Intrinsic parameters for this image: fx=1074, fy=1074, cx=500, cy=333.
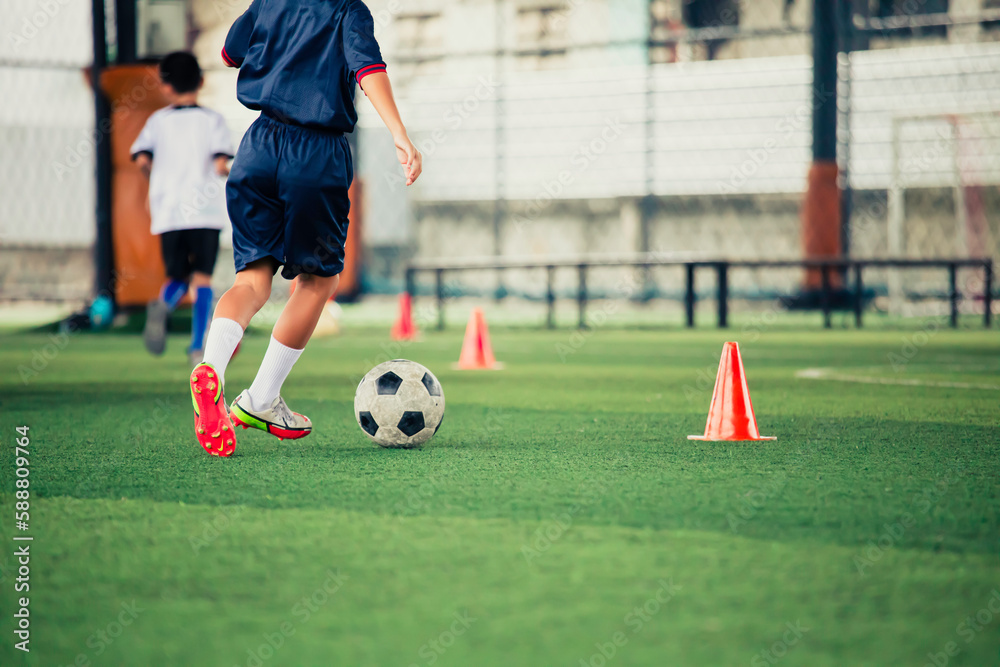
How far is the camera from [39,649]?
1.41m

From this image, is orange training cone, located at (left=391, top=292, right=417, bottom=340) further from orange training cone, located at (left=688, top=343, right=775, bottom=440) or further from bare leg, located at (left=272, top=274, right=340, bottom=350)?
orange training cone, located at (left=688, top=343, right=775, bottom=440)

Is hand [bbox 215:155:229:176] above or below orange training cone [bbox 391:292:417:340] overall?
above

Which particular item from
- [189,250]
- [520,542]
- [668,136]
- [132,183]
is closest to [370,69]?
[520,542]

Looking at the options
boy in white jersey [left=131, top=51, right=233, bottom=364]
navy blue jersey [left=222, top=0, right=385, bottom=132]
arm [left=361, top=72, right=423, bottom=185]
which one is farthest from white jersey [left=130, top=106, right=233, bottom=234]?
arm [left=361, top=72, right=423, bottom=185]

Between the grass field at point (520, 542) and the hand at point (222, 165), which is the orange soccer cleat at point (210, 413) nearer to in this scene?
the grass field at point (520, 542)

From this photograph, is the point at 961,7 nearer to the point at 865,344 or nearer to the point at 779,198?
the point at 779,198

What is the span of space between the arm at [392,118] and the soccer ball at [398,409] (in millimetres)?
603

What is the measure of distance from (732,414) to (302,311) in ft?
4.52

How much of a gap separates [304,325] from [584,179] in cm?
1976

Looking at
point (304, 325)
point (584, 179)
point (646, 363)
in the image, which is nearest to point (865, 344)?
point (646, 363)

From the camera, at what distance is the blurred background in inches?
699

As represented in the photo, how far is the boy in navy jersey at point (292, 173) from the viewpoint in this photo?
3166 mm

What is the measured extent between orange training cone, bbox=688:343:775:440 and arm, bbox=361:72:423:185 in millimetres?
1161

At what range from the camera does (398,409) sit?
3.17m
